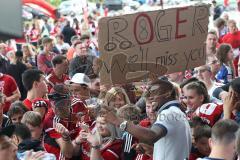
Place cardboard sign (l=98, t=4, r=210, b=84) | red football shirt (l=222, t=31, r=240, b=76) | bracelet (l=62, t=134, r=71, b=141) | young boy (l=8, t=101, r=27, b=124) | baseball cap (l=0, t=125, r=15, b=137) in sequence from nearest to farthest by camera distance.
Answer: baseball cap (l=0, t=125, r=15, b=137) < cardboard sign (l=98, t=4, r=210, b=84) < bracelet (l=62, t=134, r=71, b=141) < young boy (l=8, t=101, r=27, b=124) < red football shirt (l=222, t=31, r=240, b=76)

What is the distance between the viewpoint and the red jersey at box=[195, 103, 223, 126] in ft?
20.8

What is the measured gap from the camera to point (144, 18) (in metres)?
5.81

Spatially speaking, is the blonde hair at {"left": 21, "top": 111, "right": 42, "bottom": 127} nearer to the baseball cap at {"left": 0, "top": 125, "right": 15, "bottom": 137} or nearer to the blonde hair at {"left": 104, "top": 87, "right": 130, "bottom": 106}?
the blonde hair at {"left": 104, "top": 87, "right": 130, "bottom": 106}

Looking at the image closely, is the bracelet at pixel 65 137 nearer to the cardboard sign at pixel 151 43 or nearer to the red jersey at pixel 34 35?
the cardboard sign at pixel 151 43

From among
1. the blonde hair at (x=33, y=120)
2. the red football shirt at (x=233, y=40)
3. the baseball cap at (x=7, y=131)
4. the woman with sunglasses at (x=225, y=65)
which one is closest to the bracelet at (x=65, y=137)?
the blonde hair at (x=33, y=120)

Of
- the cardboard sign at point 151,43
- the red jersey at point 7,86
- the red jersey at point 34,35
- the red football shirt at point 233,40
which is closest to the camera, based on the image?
the cardboard sign at point 151,43

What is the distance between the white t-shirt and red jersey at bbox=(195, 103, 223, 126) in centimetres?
78

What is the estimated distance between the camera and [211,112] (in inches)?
253

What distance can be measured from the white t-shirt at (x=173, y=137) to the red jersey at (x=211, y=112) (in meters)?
0.78

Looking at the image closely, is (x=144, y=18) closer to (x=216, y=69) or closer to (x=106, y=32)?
(x=106, y=32)

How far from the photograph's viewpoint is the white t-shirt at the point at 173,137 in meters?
5.33

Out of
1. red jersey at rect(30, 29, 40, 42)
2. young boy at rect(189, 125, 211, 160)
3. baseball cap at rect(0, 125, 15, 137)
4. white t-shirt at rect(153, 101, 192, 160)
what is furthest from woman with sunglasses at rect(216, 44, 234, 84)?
red jersey at rect(30, 29, 40, 42)

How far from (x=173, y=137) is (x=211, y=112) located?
1.10m

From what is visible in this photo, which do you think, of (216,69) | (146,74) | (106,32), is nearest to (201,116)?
(146,74)
